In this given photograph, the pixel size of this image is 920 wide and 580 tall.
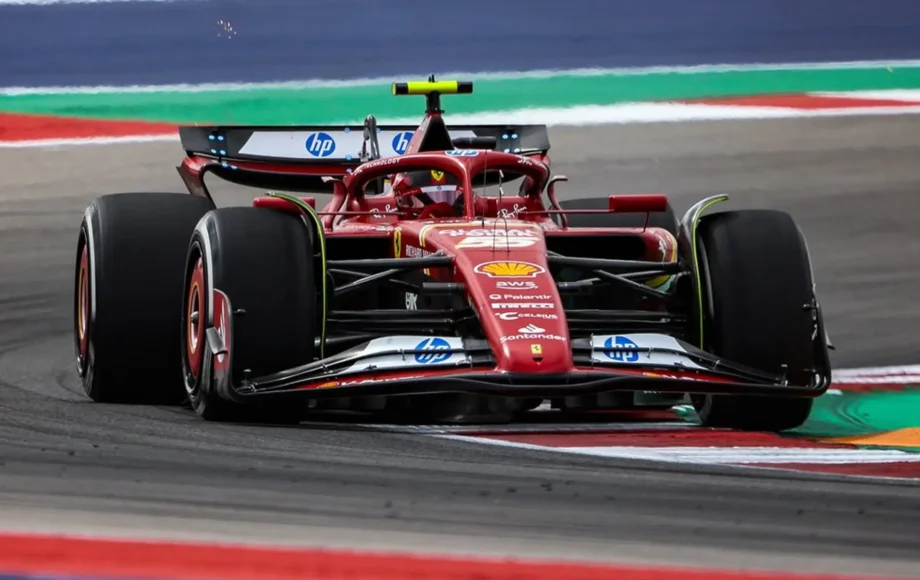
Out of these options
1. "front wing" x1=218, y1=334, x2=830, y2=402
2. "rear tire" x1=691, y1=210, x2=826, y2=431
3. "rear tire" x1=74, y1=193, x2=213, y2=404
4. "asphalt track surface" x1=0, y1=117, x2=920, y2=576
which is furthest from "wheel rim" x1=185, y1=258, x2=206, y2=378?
"rear tire" x1=691, y1=210, x2=826, y2=431

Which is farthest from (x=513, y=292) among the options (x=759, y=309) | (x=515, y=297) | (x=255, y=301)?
(x=759, y=309)

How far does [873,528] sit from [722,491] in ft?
2.10

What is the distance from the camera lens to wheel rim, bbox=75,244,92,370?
8.84 m

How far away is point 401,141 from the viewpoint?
1124cm

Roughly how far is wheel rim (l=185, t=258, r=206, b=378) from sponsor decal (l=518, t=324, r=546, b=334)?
4.53ft

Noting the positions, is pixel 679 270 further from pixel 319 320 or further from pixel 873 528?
pixel 873 528

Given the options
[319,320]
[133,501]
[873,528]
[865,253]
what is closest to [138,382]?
[319,320]

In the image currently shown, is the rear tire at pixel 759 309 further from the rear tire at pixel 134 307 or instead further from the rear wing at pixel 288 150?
the rear wing at pixel 288 150

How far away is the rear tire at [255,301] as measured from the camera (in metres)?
7.35

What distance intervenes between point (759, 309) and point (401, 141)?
12.6ft

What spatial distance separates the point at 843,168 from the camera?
17.6 m

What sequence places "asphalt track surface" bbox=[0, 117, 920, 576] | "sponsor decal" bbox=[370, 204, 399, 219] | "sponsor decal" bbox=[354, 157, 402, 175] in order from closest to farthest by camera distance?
"asphalt track surface" bbox=[0, 117, 920, 576] < "sponsor decal" bbox=[354, 157, 402, 175] < "sponsor decal" bbox=[370, 204, 399, 219]

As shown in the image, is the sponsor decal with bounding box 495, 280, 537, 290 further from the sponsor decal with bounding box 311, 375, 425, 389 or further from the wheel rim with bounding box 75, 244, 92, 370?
the wheel rim with bounding box 75, 244, 92, 370

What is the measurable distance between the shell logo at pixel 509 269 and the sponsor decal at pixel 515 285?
0.06 m
